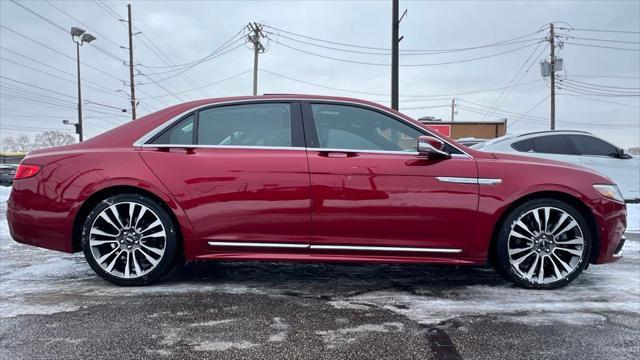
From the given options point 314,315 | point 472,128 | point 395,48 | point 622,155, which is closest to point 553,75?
point 472,128

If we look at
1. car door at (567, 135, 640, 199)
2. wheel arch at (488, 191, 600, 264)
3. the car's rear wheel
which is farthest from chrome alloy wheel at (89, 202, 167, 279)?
car door at (567, 135, 640, 199)

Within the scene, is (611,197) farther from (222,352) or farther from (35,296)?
(35,296)

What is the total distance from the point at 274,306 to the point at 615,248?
279 cm

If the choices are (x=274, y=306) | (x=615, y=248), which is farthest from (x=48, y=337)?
(x=615, y=248)

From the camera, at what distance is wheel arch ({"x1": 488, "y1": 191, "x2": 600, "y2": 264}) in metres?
3.29

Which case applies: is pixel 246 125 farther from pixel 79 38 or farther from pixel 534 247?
pixel 79 38

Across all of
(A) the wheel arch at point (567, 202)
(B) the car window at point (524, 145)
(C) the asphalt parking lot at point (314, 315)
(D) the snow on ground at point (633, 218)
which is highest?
(B) the car window at point (524, 145)

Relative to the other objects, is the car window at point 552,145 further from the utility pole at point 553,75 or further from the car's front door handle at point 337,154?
the utility pole at point 553,75

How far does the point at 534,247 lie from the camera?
10.8 feet

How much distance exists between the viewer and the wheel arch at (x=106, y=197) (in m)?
3.26

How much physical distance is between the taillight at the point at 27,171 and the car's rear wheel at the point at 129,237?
23.1 inches

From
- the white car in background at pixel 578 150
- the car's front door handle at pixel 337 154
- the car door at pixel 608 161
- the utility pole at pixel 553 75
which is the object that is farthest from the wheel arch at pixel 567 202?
the utility pole at pixel 553 75

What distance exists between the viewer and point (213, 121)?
11.2 feet

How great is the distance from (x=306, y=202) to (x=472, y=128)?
80.1ft
